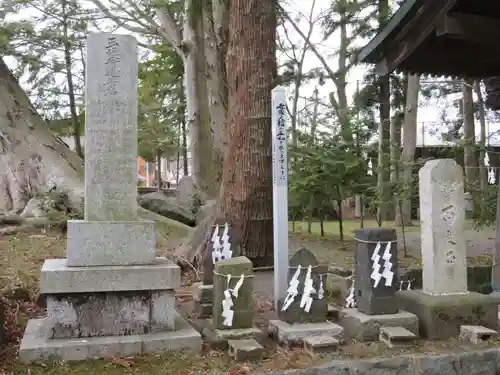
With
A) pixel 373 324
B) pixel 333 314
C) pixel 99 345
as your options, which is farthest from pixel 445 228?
pixel 99 345

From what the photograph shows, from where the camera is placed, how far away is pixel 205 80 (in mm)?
15734

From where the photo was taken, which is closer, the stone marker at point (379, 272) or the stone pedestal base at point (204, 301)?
the stone marker at point (379, 272)

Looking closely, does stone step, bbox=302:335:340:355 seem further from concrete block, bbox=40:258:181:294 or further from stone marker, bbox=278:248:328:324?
concrete block, bbox=40:258:181:294

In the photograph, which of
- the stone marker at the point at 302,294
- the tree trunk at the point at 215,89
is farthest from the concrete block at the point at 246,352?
the tree trunk at the point at 215,89

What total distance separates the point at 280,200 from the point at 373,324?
160 cm

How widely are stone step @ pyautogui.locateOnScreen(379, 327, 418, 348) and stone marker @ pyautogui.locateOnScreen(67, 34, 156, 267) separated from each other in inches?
92.2

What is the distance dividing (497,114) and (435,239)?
23.7m

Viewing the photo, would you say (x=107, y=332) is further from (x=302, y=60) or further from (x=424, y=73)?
(x=302, y=60)

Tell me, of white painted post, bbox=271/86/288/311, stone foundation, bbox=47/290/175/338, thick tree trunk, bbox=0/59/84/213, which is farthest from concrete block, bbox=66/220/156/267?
thick tree trunk, bbox=0/59/84/213

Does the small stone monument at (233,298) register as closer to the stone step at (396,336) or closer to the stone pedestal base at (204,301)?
the stone pedestal base at (204,301)

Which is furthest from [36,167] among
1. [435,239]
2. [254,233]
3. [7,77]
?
[435,239]

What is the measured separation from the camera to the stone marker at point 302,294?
5.33 metres

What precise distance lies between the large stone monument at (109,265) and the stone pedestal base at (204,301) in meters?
0.68

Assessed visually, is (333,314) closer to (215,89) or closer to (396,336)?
(396,336)
